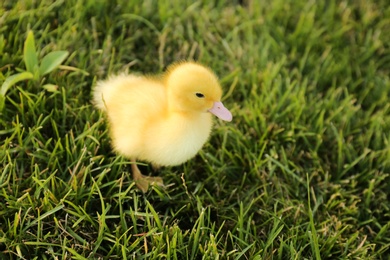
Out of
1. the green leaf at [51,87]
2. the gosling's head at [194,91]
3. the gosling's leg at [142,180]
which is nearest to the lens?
the gosling's head at [194,91]

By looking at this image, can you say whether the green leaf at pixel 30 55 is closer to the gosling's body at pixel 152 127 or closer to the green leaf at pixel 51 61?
the green leaf at pixel 51 61

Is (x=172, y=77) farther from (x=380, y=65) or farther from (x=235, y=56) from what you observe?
(x=380, y=65)

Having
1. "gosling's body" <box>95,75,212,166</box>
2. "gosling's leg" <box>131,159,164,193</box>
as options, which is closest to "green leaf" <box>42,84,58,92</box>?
"gosling's body" <box>95,75,212,166</box>

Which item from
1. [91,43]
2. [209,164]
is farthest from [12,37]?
[209,164]

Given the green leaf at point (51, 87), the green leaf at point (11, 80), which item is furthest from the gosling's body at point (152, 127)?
the green leaf at point (11, 80)

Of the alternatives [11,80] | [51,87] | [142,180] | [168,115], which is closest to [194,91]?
[168,115]

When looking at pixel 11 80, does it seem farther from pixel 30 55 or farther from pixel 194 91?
pixel 194 91

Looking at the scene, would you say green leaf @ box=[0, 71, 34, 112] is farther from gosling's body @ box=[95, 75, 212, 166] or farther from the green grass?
gosling's body @ box=[95, 75, 212, 166]
